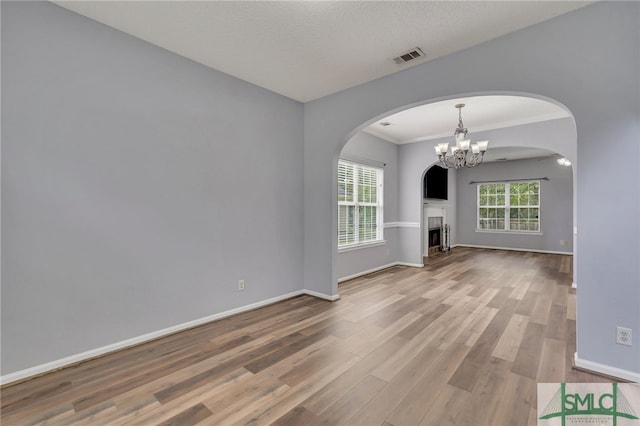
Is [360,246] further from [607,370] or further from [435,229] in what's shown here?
[435,229]

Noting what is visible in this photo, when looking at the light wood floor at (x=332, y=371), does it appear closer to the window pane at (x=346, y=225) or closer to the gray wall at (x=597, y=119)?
the gray wall at (x=597, y=119)

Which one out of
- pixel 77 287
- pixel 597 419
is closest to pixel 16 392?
pixel 77 287

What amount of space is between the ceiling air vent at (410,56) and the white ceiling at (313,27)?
54 millimetres

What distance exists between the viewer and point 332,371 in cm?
215

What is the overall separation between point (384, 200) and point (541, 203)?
558 cm

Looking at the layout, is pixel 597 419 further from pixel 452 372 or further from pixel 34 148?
pixel 34 148

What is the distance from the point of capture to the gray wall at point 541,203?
7.73m

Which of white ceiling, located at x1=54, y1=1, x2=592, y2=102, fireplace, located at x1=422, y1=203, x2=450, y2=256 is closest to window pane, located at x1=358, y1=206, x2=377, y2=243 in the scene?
fireplace, located at x1=422, y1=203, x2=450, y2=256

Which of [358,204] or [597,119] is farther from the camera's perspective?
[358,204]

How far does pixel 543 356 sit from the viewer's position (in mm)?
2350

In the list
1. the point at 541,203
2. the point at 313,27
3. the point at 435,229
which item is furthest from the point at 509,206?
the point at 313,27

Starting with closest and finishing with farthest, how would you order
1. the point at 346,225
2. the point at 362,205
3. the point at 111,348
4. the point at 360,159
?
1. the point at 111,348
2. the point at 346,225
3. the point at 360,159
4. the point at 362,205

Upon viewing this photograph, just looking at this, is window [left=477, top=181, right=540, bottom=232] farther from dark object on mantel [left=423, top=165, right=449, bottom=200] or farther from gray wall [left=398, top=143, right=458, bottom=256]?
gray wall [left=398, top=143, right=458, bottom=256]

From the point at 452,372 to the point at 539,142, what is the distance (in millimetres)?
4565
